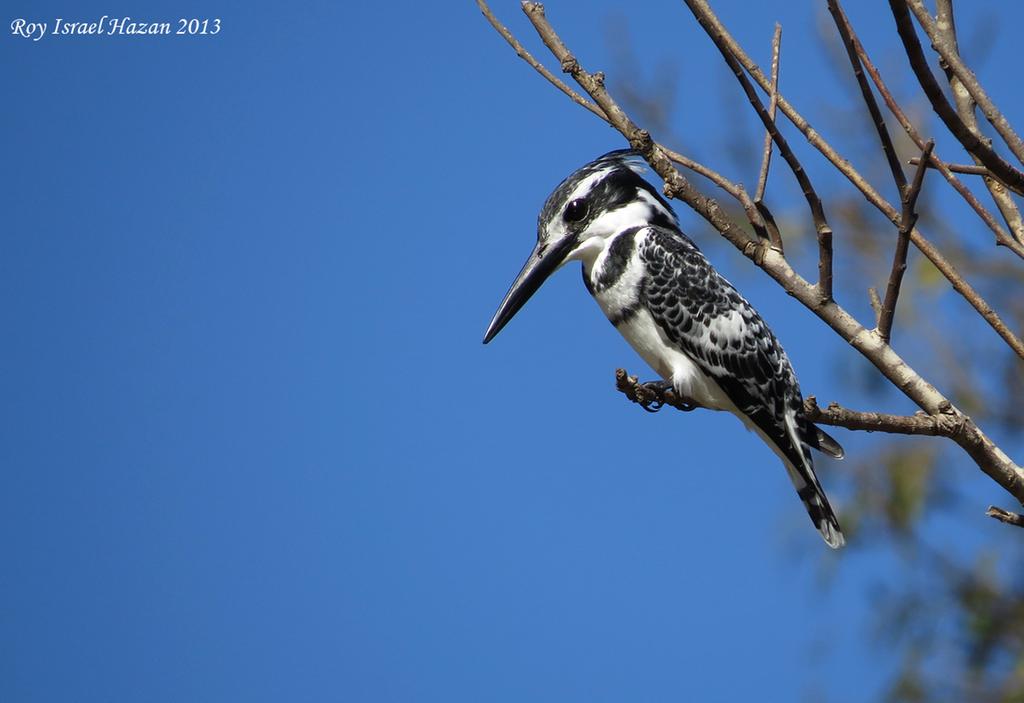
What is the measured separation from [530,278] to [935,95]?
7.31 feet

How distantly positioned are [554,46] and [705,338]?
1.45 m

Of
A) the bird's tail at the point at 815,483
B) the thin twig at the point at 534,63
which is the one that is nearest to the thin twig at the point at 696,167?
the thin twig at the point at 534,63

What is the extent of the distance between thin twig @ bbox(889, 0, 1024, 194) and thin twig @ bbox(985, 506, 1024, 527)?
60 centimetres

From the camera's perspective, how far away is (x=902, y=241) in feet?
6.35

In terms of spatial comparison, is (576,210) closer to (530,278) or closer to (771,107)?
(530,278)

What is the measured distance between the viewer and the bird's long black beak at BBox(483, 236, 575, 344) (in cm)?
370

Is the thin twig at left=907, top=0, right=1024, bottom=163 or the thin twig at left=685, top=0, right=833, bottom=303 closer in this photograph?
the thin twig at left=907, top=0, right=1024, bottom=163

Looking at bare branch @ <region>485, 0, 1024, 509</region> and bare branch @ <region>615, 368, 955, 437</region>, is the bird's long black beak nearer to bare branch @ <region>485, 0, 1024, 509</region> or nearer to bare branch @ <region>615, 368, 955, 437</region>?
bare branch @ <region>615, 368, 955, 437</region>

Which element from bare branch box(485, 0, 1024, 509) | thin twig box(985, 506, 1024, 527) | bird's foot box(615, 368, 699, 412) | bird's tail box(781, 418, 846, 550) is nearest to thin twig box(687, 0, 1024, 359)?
bare branch box(485, 0, 1024, 509)

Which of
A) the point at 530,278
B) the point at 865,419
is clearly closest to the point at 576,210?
the point at 530,278

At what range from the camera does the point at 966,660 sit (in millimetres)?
5336

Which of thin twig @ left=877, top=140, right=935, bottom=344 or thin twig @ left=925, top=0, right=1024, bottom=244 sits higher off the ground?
thin twig @ left=925, top=0, right=1024, bottom=244

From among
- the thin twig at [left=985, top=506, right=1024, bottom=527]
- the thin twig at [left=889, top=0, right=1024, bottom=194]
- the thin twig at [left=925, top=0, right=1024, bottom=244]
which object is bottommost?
the thin twig at [left=985, top=506, right=1024, bottom=527]

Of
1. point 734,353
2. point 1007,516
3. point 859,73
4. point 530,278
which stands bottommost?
point 1007,516
